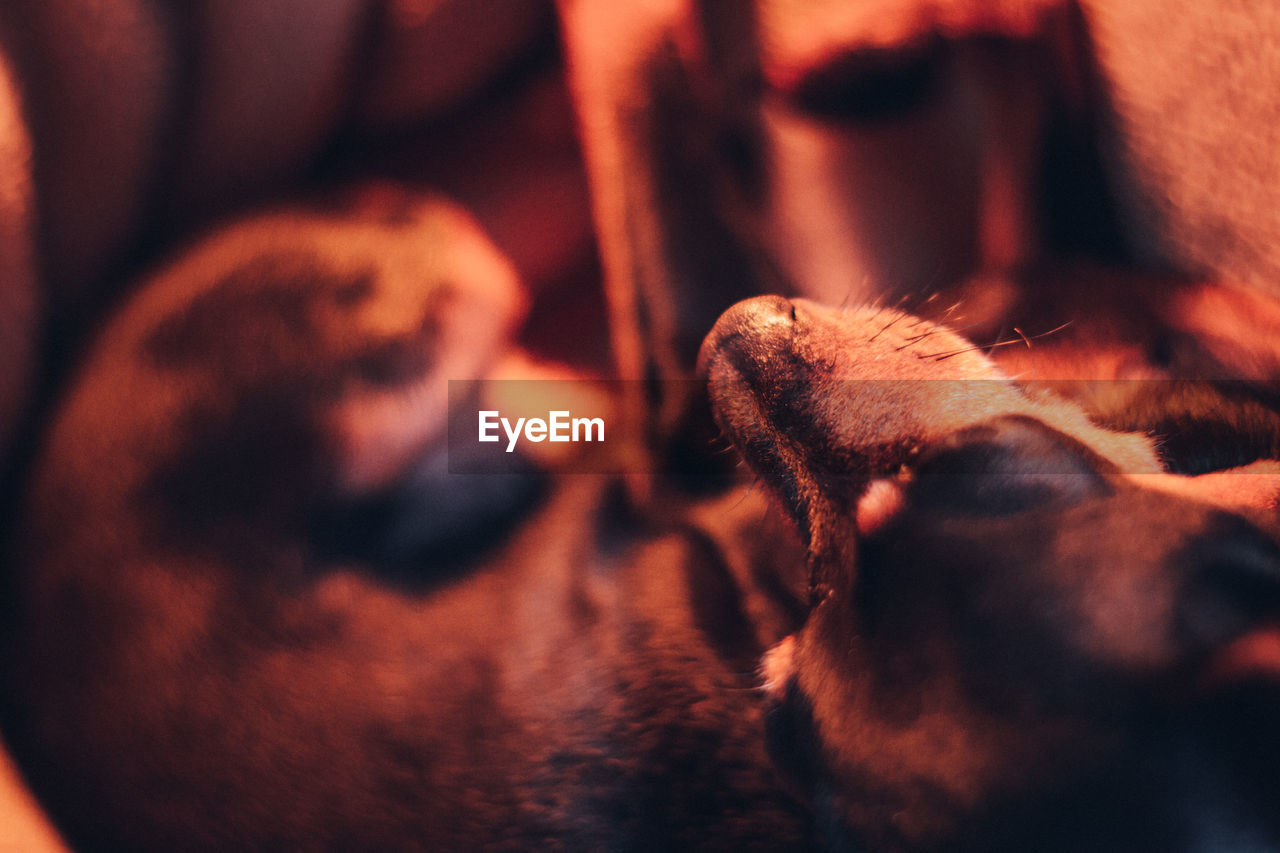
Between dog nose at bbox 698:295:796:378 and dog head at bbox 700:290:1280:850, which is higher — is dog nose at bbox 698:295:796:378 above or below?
above

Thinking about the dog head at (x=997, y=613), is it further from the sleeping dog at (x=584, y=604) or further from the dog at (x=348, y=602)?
the dog at (x=348, y=602)

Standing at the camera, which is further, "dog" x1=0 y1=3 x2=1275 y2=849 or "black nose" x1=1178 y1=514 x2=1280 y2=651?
"dog" x1=0 y1=3 x2=1275 y2=849

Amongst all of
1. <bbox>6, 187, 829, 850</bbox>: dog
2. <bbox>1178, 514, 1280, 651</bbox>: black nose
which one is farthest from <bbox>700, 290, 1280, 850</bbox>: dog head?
Answer: <bbox>6, 187, 829, 850</bbox>: dog

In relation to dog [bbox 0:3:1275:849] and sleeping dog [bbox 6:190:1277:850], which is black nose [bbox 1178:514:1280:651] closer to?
sleeping dog [bbox 6:190:1277:850]

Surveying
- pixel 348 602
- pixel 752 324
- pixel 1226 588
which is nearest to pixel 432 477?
pixel 348 602

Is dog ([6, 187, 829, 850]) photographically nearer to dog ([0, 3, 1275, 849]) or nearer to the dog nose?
dog ([0, 3, 1275, 849])

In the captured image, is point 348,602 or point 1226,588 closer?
point 1226,588

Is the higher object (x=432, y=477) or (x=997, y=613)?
(x=432, y=477)

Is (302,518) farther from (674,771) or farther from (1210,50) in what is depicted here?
(1210,50)

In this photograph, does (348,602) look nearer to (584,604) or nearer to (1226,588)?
(584,604)
